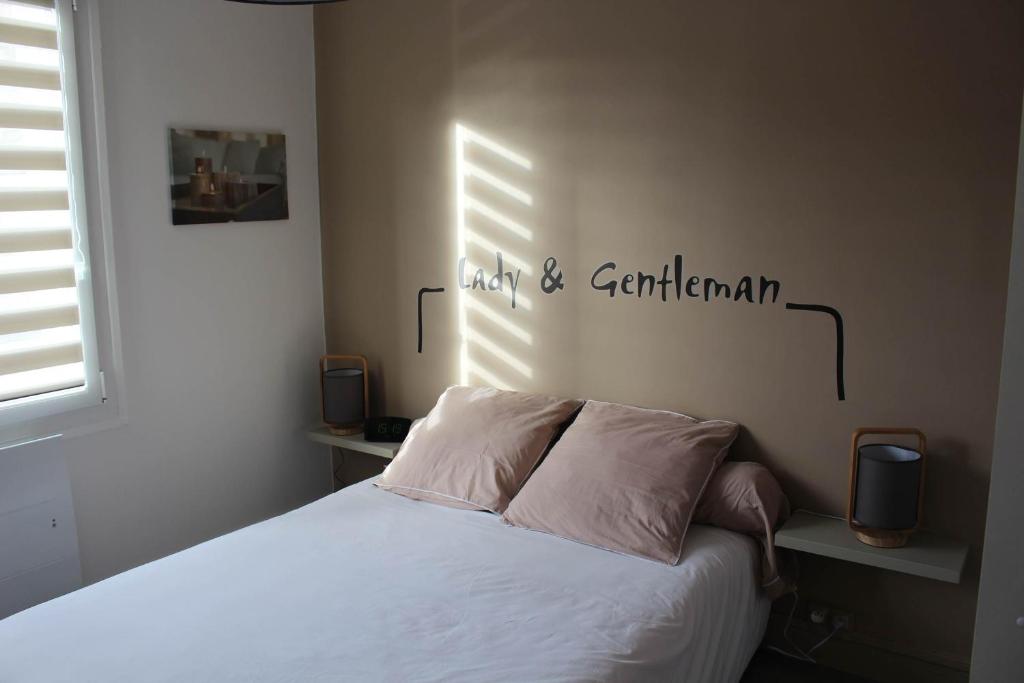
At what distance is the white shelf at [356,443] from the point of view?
140 inches

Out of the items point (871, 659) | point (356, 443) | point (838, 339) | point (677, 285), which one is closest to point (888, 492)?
point (838, 339)

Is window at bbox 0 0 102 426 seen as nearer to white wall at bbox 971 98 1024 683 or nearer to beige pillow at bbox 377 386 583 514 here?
beige pillow at bbox 377 386 583 514

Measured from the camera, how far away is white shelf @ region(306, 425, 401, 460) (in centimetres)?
355

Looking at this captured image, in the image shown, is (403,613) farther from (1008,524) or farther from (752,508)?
(1008,524)

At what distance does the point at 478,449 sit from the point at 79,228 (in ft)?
5.19

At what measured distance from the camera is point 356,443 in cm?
364

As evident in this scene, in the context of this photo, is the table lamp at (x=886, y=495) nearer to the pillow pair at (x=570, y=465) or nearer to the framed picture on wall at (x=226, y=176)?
the pillow pair at (x=570, y=465)

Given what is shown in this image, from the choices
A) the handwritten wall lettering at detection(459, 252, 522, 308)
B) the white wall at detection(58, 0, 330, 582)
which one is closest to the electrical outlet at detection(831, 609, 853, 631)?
the handwritten wall lettering at detection(459, 252, 522, 308)

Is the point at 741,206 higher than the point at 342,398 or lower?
higher

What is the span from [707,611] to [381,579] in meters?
0.92

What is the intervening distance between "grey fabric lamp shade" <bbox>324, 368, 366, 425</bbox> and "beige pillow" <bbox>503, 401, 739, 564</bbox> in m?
1.04

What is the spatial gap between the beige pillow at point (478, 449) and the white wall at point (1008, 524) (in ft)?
4.77

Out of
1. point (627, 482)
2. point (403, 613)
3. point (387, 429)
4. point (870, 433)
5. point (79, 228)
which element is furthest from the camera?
point (387, 429)

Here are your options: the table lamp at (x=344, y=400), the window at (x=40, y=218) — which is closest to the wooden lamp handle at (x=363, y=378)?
the table lamp at (x=344, y=400)
